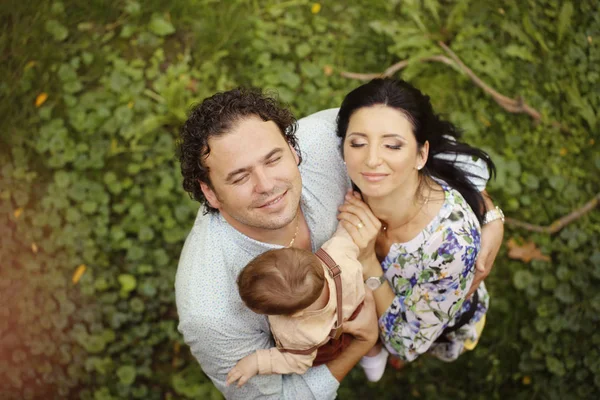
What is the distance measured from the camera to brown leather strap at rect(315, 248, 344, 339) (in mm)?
2469

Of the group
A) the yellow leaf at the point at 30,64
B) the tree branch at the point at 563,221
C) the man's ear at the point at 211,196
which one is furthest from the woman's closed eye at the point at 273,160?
the yellow leaf at the point at 30,64

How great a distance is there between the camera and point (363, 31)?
→ 4.63 metres

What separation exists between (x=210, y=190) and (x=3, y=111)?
2614mm

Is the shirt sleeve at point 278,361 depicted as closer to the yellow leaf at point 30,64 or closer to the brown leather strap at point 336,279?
the brown leather strap at point 336,279

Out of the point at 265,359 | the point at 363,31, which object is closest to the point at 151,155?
the point at 363,31

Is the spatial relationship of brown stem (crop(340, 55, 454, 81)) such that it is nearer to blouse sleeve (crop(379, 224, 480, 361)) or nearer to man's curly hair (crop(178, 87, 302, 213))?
man's curly hair (crop(178, 87, 302, 213))

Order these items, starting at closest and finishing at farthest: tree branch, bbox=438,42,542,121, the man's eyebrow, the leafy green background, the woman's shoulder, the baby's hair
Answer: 1. the baby's hair
2. the man's eyebrow
3. the woman's shoulder
4. the leafy green background
5. tree branch, bbox=438,42,542,121

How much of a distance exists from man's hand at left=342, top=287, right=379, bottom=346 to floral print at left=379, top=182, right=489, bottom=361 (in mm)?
106

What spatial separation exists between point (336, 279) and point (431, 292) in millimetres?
521

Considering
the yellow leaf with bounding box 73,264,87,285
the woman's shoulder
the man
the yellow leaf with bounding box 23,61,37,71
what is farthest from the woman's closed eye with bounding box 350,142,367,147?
the yellow leaf with bounding box 23,61,37,71

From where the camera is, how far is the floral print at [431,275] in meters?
2.61

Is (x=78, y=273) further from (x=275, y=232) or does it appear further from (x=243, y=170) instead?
(x=243, y=170)

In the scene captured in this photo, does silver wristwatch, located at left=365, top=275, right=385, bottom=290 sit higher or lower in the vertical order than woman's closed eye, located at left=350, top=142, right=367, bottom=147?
lower

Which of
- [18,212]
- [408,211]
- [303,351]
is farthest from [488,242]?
[18,212]
